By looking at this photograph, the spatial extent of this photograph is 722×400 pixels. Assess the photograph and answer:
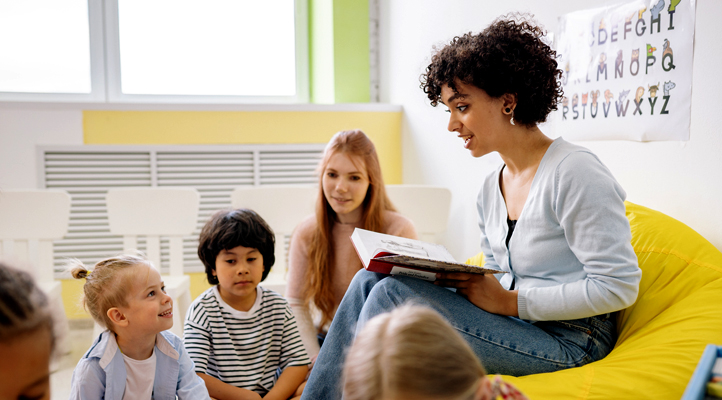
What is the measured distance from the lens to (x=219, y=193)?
121 inches

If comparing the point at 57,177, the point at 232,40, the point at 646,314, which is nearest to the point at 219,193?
the point at 57,177

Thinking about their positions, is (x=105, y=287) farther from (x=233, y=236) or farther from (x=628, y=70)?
(x=628, y=70)

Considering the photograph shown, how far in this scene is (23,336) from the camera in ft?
1.66

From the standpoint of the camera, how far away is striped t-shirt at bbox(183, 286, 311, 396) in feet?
4.85

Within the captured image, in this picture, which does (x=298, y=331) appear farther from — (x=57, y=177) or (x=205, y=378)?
(x=57, y=177)

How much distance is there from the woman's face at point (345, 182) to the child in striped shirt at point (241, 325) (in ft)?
0.81

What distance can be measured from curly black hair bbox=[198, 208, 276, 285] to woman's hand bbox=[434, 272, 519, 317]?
23.8 inches

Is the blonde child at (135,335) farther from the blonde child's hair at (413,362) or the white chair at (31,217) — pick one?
the white chair at (31,217)

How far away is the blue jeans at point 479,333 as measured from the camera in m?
1.09

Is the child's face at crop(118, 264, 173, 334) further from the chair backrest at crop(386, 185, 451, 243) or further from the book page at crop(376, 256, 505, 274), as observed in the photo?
the chair backrest at crop(386, 185, 451, 243)

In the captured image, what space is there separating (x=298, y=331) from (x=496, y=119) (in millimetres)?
816

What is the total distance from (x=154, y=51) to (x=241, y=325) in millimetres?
2397

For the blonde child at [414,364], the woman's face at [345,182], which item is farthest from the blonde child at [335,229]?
the blonde child at [414,364]

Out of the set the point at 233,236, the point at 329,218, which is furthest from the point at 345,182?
the point at 233,236
